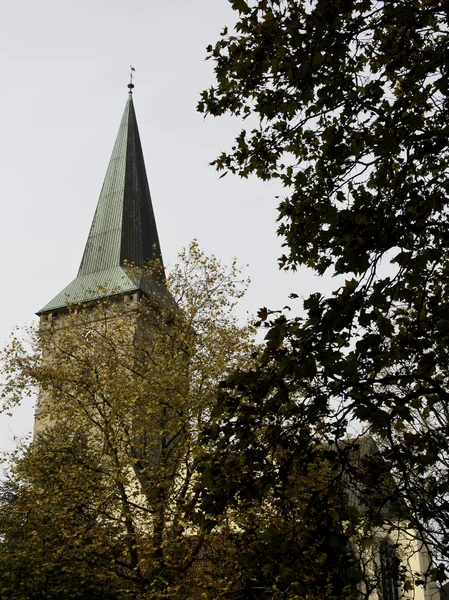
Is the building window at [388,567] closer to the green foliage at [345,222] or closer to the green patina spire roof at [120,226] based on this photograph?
the green foliage at [345,222]

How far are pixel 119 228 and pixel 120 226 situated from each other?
154mm

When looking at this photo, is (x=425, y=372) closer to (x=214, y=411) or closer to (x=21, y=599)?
(x=214, y=411)

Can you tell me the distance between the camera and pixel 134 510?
1449cm

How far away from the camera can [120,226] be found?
40969 millimetres

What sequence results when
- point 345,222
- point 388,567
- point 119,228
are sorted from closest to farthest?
point 345,222 < point 388,567 < point 119,228

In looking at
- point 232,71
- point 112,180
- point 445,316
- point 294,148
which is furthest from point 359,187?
point 112,180

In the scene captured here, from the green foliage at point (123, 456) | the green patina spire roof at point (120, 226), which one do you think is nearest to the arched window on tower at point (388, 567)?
the green foliage at point (123, 456)

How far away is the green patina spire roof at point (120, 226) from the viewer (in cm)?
3894

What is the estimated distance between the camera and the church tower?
38.7 metres

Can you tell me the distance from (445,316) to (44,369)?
1367cm

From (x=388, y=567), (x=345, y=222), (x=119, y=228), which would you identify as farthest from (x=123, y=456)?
(x=119, y=228)

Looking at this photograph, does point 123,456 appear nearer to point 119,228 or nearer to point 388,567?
point 388,567

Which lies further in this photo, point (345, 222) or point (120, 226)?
point (120, 226)

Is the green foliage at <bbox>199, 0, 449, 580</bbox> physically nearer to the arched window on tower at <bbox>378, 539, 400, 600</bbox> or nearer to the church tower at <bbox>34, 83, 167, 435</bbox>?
the arched window on tower at <bbox>378, 539, 400, 600</bbox>
